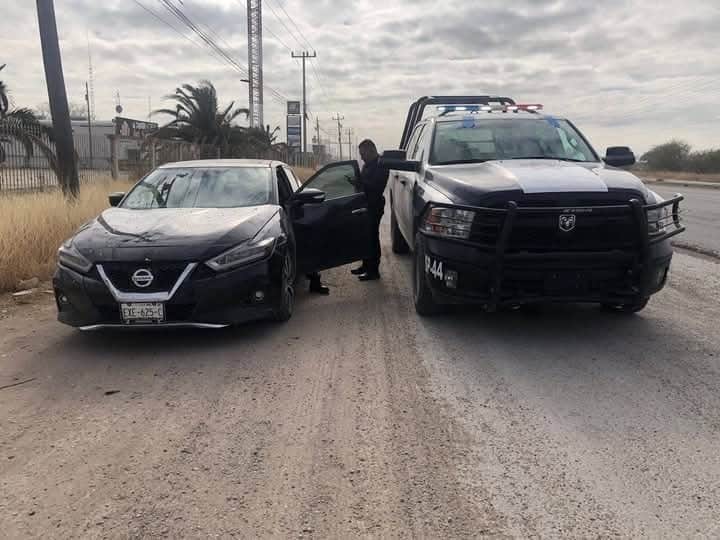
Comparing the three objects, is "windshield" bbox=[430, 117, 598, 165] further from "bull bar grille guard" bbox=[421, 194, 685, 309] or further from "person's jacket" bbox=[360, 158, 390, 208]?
"bull bar grille guard" bbox=[421, 194, 685, 309]

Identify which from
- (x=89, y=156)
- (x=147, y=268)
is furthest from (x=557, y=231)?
(x=89, y=156)

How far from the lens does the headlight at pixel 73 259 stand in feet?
16.3

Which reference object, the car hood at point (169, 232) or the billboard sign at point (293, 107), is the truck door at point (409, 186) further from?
the billboard sign at point (293, 107)

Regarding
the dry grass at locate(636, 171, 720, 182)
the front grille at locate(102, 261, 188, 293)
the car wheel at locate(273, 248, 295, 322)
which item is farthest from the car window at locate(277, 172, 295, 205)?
the dry grass at locate(636, 171, 720, 182)

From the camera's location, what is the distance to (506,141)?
645 centimetres

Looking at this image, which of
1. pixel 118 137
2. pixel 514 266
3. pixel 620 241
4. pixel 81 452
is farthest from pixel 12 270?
pixel 118 137

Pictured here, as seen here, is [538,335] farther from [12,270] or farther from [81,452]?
[12,270]

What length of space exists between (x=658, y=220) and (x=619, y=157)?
1.82m

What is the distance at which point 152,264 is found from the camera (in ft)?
16.0

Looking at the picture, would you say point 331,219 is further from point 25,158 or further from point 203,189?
point 25,158

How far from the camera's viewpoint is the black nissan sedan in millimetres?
4891

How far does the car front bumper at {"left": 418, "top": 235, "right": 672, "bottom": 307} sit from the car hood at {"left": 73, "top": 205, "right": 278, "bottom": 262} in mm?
1788

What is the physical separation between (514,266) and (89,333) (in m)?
3.64

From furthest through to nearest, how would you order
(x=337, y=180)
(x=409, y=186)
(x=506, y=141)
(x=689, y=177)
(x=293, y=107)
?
(x=293, y=107), (x=689, y=177), (x=337, y=180), (x=409, y=186), (x=506, y=141)
